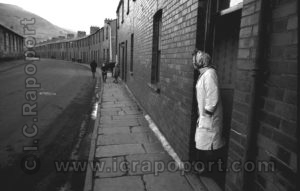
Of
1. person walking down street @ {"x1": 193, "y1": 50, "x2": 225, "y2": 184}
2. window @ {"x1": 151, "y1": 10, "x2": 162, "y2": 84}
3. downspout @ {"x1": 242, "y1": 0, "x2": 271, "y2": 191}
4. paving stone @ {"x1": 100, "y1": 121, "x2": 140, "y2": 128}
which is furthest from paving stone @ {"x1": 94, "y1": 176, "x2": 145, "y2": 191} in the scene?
window @ {"x1": 151, "y1": 10, "x2": 162, "y2": 84}

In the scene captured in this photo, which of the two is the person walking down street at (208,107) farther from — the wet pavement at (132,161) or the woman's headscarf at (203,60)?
the wet pavement at (132,161)

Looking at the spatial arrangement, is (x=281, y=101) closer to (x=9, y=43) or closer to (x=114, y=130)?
(x=114, y=130)

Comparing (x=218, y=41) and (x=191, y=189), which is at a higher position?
(x=218, y=41)

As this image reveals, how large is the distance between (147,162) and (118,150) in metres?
0.83

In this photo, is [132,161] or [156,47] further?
[156,47]

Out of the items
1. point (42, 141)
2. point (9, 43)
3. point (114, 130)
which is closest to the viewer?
point (42, 141)

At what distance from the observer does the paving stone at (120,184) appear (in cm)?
372

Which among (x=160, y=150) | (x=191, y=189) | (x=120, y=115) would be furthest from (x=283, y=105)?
(x=120, y=115)

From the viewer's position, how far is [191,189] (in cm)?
366

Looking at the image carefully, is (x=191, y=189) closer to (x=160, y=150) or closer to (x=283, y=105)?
(x=160, y=150)

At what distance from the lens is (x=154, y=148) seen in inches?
211

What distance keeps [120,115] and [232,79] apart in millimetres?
5310

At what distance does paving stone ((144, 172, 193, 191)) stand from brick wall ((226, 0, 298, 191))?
4.21 ft

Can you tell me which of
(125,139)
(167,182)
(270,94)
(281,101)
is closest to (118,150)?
(125,139)
